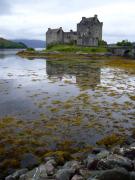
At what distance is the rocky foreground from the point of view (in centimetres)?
1039

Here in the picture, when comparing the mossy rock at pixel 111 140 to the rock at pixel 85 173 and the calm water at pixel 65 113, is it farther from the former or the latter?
the rock at pixel 85 173

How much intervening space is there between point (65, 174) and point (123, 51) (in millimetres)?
105547

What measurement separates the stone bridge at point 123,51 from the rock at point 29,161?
100 metres

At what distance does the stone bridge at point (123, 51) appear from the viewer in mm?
110069

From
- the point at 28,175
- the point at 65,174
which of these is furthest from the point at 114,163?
the point at 28,175

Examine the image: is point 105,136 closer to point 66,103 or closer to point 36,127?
point 36,127

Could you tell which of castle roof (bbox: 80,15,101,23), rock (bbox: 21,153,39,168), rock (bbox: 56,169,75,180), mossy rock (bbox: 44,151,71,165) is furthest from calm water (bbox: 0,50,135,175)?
castle roof (bbox: 80,15,101,23)

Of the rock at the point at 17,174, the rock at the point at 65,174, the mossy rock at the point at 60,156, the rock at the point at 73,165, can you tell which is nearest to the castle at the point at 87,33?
the mossy rock at the point at 60,156

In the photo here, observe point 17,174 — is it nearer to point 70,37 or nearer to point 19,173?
point 19,173

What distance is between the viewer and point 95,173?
11.0m

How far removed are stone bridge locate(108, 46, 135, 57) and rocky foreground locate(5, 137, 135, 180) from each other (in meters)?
101

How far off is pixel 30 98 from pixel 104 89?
34.4 feet

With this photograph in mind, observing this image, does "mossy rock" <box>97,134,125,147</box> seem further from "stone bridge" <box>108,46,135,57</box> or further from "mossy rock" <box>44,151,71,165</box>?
"stone bridge" <box>108,46,135,57</box>

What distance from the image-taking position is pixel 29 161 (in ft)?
43.3
